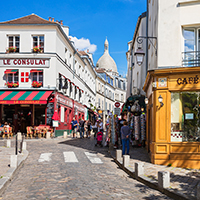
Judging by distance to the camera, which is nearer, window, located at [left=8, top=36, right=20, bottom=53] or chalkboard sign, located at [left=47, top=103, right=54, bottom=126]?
chalkboard sign, located at [left=47, top=103, right=54, bottom=126]

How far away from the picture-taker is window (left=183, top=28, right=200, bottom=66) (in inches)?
431

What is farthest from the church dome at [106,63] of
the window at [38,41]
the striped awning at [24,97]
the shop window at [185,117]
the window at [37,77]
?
the shop window at [185,117]

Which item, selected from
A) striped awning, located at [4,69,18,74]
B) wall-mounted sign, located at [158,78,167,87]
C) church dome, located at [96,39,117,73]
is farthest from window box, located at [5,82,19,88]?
church dome, located at [96,39,117,73]

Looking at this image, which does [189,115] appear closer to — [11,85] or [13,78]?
[11,85]

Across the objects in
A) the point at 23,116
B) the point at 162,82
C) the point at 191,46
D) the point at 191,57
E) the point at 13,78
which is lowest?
the point at 23,116

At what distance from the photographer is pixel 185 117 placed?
11039 mm

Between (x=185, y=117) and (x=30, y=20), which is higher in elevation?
(x=30, y=20)

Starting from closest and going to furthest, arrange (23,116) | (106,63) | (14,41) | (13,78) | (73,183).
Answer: (73,183)
(13,78)
(23,116)
(14,41)
(106,63)

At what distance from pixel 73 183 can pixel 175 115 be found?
509cm

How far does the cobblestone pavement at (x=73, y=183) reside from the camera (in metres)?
6.56

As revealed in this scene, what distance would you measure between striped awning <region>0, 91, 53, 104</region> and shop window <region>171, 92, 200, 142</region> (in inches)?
521

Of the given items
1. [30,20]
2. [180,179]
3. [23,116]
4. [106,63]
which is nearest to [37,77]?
[23,116]

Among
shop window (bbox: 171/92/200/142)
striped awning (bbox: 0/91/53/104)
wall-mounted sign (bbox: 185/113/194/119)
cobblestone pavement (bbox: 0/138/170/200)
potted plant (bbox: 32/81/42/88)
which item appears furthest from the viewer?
potted plant (bbox: 32/81/42/88)

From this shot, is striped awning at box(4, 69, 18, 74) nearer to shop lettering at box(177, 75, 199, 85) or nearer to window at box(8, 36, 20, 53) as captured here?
window at box(8, 36, 20, 53)
